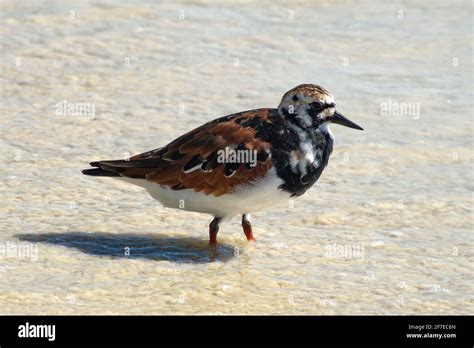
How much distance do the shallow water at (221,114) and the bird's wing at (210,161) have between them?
75cm

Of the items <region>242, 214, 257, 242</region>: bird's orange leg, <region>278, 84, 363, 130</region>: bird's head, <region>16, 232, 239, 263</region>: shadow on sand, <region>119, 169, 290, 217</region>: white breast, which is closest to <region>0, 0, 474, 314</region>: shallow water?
<region>16, 232, 239, 263</region>: shadow on sand

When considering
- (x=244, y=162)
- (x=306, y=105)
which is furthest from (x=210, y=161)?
(x=306, y=105)

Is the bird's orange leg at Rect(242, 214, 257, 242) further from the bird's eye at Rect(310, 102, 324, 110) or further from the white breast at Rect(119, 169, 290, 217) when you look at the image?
the bird's eye at Rect(310, 102, 324, 110)

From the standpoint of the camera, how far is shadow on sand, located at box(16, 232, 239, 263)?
1024cm

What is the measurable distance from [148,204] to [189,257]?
1.61 meters

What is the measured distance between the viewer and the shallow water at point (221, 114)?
9594 millimetres

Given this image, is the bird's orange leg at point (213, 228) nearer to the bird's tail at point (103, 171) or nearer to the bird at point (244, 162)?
the bird at point (244, 162)

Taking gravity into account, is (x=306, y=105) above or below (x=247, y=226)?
above

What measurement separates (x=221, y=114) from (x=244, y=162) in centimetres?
507

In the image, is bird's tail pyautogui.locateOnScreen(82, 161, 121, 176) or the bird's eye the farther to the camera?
bird's tail pyautogui.locateOnScreen(82, 161, 121, 176)

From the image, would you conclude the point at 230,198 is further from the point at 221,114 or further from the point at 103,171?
the point at 221,114

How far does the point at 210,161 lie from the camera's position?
10.0 metres

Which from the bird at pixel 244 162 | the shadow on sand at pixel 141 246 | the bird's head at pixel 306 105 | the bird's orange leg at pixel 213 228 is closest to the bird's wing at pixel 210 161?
the bird at pixel 244 162
